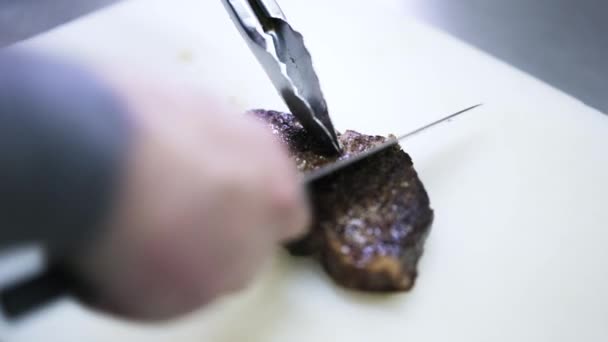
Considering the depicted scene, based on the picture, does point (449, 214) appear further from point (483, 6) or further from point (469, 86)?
point (483, 6)

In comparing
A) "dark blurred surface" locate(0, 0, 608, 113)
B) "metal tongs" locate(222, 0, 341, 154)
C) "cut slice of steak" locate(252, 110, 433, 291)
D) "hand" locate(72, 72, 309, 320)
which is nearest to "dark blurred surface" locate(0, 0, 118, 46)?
"dark blurred surface" locate(0, 0, 608, 113)

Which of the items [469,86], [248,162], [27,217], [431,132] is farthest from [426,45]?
[27,217]

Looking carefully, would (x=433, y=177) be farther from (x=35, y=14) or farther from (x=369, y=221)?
(x=35, y=14)

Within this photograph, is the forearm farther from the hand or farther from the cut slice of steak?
the cut slice of steak

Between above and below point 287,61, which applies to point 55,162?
above

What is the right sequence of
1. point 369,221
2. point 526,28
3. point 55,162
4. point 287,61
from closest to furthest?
point 55,162 → point 369,221 → point 287,61 → point 526,28

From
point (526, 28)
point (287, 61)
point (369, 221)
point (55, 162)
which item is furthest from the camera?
point (526, 28)

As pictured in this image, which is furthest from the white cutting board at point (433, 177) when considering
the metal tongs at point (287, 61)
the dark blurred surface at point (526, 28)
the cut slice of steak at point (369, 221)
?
the dark blurred surface at point (526, 28)

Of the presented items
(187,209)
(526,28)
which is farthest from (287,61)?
(526,28)
